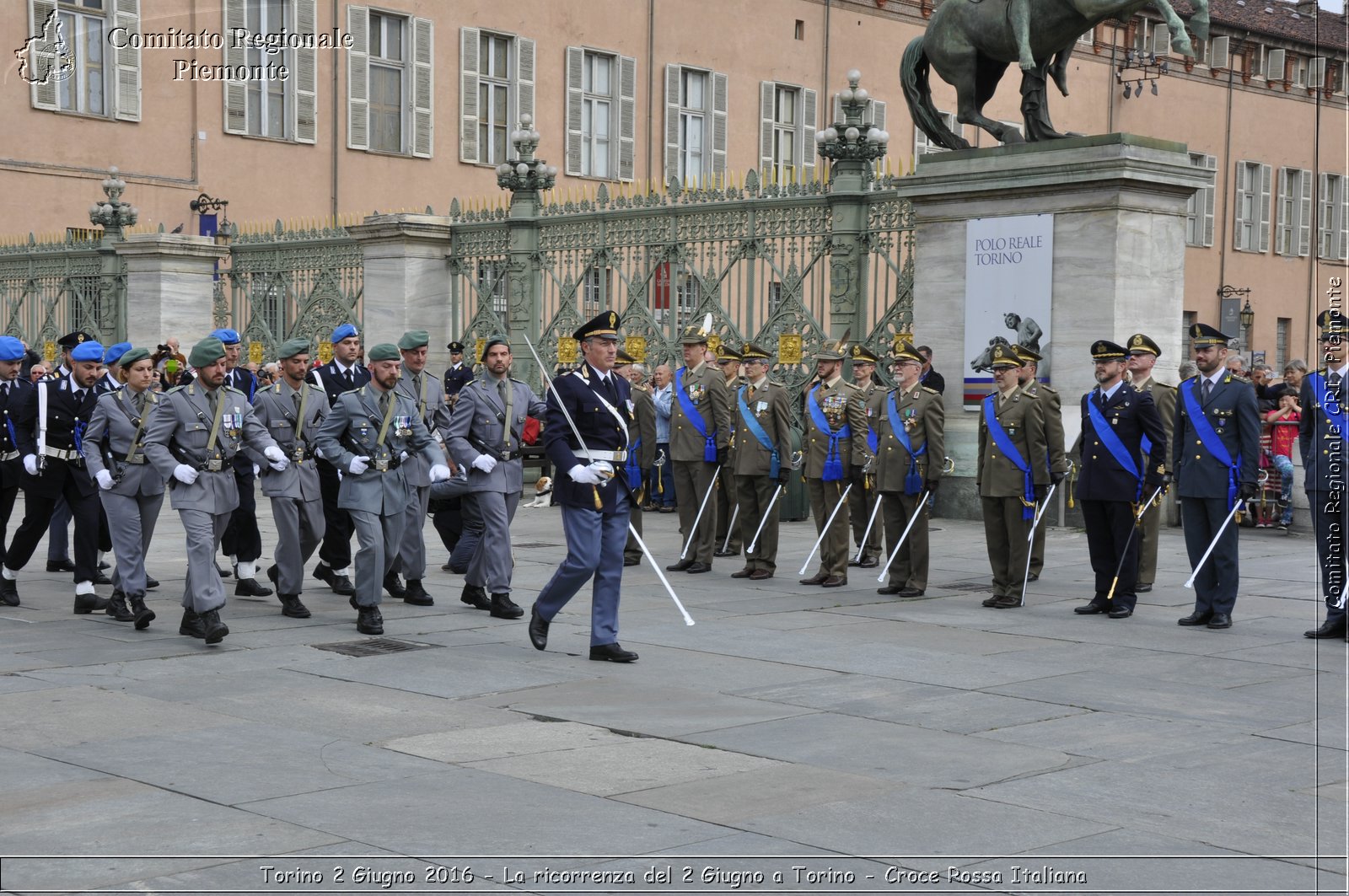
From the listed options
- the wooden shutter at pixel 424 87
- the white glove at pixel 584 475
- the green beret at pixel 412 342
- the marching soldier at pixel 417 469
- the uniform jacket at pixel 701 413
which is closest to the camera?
the white glove at pixel 584 475

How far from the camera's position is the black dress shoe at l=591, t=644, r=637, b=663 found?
905 cm

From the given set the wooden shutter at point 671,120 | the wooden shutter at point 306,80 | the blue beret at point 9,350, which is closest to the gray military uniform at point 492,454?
the blue beret at point 9,350

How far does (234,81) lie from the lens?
29.5 metres

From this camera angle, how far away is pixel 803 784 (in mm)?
6320

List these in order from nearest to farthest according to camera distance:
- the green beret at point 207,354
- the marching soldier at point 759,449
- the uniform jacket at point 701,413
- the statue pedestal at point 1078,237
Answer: the green beret at point 207,354, the marching soldier at point 759,449, the uniform jacket at point 701,413, the statue pedestal at point 1078,237

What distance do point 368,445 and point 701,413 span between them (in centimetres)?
399

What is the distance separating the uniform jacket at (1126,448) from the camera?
11.0 m

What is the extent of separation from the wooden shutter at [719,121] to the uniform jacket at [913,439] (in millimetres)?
23139

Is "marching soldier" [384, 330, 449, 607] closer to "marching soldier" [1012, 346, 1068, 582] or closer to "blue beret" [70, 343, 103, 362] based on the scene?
"blue beret" [70, 343, 103, 362]

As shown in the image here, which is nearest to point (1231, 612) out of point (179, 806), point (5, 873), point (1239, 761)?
point (1239, 761)

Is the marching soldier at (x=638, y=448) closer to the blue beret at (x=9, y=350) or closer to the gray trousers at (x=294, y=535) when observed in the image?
the gray trousers at (x=294, y=535)

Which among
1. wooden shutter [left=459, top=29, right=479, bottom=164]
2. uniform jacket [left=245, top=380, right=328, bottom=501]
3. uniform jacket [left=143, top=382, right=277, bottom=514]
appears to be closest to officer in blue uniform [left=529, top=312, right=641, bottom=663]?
uniform jacket [left=143, top=382, right=277, bottom=514]

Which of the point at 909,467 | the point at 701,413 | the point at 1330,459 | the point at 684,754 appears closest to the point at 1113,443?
the point at 1330,459

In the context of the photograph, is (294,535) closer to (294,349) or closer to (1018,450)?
(294,349)
